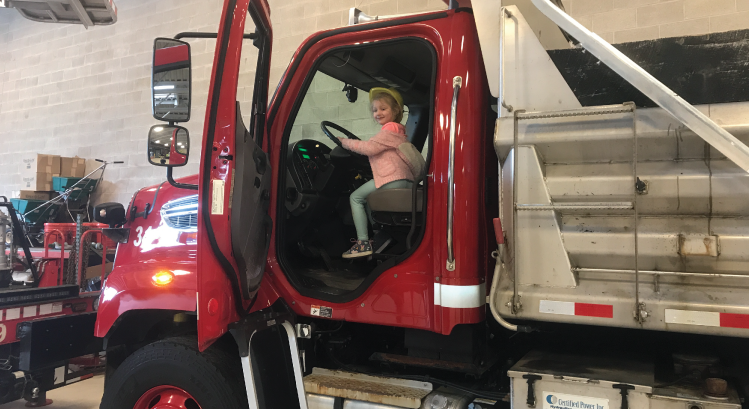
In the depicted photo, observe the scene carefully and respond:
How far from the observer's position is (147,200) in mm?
3164

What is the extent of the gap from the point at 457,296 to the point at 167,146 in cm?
142

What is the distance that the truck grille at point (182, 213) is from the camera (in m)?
2.92

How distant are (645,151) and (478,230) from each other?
721mm

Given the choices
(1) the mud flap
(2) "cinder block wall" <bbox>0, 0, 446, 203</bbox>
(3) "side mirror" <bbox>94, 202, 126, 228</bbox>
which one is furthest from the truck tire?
(2) "cinder block wall" <bbox>0, 0, 446, 203</bbox>

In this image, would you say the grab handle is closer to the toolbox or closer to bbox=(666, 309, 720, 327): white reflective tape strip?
the toolbox

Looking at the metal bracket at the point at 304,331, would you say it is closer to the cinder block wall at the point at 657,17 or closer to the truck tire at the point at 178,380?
the truck tire at the point at 178,380

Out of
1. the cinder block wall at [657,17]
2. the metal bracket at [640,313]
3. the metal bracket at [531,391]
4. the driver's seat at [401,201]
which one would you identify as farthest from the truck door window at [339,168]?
the cinder block wall at [657,17]

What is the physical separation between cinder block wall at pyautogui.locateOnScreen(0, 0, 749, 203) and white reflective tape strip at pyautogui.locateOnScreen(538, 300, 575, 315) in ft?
12.9

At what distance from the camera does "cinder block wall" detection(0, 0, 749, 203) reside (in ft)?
16.7

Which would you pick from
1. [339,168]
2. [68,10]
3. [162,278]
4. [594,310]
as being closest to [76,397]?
[162,278]

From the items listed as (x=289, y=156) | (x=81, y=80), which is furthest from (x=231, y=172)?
(x=81, y=80)

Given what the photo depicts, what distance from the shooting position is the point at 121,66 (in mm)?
8852

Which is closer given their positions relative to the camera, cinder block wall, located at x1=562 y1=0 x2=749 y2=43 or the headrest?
the headrest

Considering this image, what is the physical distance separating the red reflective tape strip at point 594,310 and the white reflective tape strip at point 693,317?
18cm
